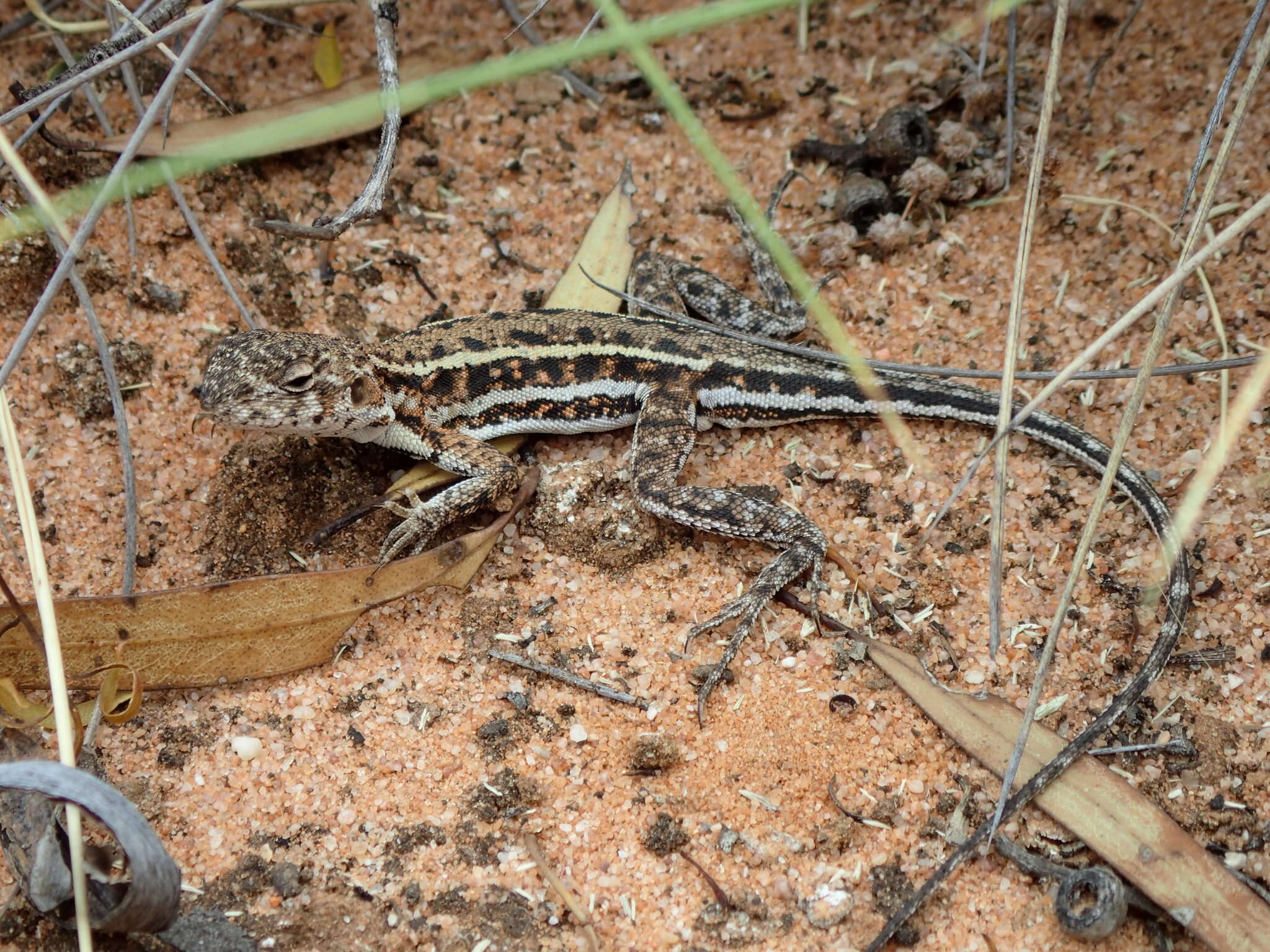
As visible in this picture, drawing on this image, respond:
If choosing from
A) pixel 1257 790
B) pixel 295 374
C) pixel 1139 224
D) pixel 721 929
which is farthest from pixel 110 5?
pixel 1257 790

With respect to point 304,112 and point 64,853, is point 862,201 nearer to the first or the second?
point 304,112

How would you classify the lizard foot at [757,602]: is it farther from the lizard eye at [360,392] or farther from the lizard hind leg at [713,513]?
the lizard eye at [360,392]

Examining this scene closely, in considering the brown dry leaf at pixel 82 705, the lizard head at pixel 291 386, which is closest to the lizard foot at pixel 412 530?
the lizard head at pixel 291 386

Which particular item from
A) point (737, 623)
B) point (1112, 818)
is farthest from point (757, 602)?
point (1112, 818)

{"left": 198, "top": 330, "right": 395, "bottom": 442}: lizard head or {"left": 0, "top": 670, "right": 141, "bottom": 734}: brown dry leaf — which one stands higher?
{"left": 198, "top": 330, "right": 395, "bottom": 442}: lizard head

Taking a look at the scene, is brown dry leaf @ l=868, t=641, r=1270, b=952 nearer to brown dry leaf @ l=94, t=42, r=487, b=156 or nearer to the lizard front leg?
the lizard front leg

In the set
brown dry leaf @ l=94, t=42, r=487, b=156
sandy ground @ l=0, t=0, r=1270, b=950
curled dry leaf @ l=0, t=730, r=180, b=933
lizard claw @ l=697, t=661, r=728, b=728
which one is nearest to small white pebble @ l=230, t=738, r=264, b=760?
sandy ground @ l=0, t=0, r=1270, b=950

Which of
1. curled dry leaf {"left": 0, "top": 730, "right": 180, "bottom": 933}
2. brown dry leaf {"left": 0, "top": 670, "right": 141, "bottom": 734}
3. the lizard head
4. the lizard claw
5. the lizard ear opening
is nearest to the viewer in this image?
curled dry leaf {"left": 0, "top": 730, "right": 180, "bottom": 933}
